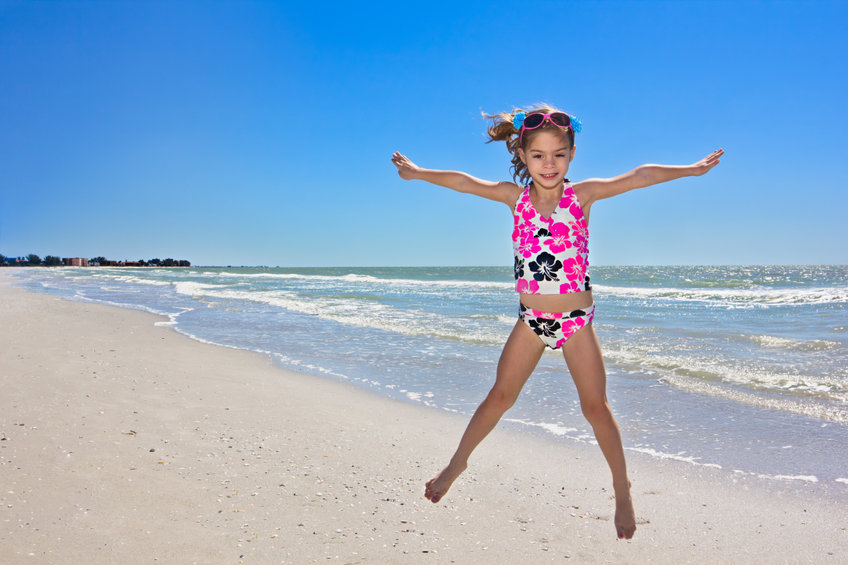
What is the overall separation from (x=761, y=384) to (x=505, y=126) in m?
5.82

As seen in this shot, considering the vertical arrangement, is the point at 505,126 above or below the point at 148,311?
above

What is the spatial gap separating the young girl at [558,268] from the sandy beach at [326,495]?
0.71 metres

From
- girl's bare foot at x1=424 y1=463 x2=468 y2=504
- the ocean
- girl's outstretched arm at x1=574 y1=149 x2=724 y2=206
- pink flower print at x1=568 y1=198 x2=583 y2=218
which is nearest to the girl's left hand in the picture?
girl's outstretched arm at x1=574 y1=149 x2=724 y2=206

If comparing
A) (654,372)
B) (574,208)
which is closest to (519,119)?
(574,208)

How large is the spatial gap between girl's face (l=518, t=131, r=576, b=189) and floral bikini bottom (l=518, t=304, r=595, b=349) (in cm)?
59

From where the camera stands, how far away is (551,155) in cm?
282

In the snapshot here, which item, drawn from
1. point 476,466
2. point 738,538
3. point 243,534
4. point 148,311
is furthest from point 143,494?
point 148,311

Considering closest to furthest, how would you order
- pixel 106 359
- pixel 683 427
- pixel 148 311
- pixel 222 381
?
1. pixel 683 427
2. pixel 222 381
3. pixel 106 359
4. pixel 148 311

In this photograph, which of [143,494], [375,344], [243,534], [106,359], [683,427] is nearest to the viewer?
[243,534]

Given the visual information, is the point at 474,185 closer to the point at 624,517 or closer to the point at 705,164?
the point at 705,164

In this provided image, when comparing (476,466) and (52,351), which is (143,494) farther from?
(52,351)

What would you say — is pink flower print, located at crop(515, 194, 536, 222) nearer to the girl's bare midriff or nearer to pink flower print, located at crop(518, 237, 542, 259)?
pink flower print, located at crop(518, 237, 542, 259)

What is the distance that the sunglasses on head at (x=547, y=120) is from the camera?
2809mm

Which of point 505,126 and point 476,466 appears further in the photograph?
point 476,466
